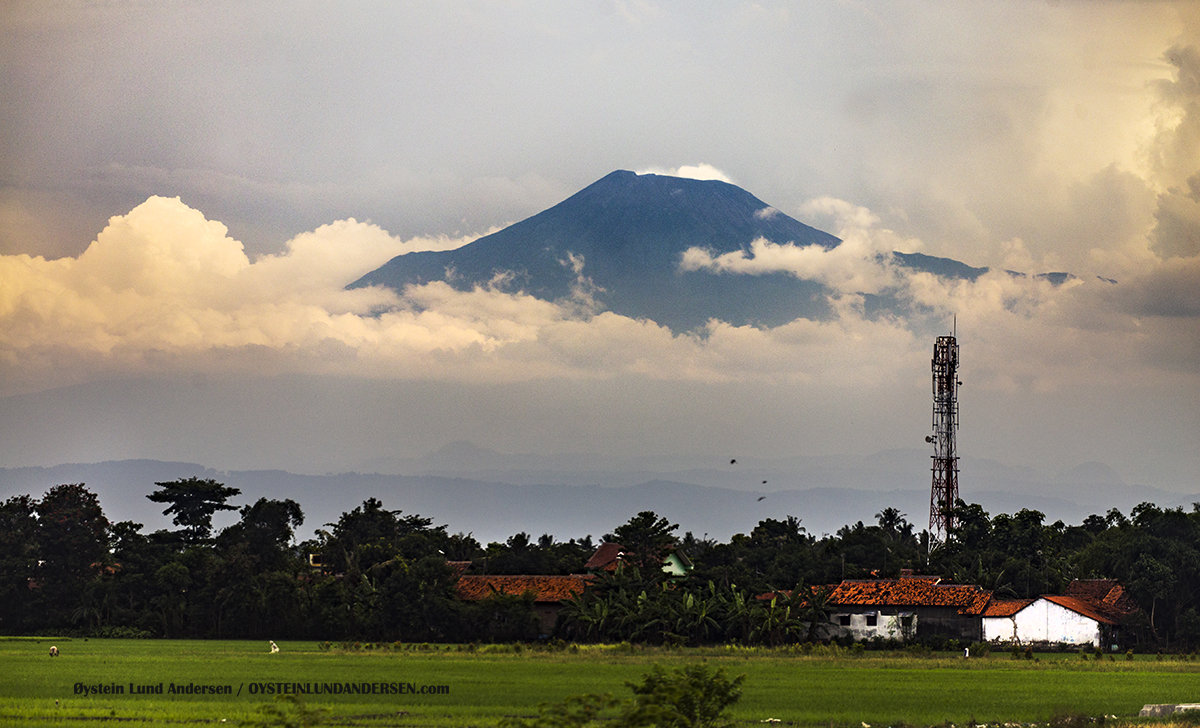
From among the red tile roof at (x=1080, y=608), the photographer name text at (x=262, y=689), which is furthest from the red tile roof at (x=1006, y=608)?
the photographer name text at (x=262, y=689)

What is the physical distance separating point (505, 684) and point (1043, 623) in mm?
31242

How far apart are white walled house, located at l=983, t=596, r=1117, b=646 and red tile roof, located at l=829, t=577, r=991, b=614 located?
858 millimetres

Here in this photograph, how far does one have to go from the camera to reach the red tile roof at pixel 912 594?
2130 inches

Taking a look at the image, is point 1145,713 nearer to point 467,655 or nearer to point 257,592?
point 467,655

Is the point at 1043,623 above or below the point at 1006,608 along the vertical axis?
below

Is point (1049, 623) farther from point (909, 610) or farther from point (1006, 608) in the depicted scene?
point (909, 610)

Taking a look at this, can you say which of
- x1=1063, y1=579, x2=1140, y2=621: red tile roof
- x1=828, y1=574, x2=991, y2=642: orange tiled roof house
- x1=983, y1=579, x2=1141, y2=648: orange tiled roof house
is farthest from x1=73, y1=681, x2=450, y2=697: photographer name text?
x1=1063, y1=579, x2=1140, y2=621: red tile roof

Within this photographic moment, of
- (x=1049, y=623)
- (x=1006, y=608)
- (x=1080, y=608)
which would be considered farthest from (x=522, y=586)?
(x=1080, y=608)

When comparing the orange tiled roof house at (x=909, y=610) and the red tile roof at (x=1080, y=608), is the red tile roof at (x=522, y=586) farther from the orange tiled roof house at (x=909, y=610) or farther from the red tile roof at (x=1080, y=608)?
the red tile roof at (x=1080, y=608)

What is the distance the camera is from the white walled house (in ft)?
176

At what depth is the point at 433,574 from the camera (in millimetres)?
56594

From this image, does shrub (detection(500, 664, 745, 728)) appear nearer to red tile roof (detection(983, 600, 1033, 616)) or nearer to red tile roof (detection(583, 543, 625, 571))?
red tile roof (detection(983, 600, 1033, 616))

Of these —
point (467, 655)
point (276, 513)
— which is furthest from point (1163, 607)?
point (276, 513)

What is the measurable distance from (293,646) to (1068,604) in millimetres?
33914
